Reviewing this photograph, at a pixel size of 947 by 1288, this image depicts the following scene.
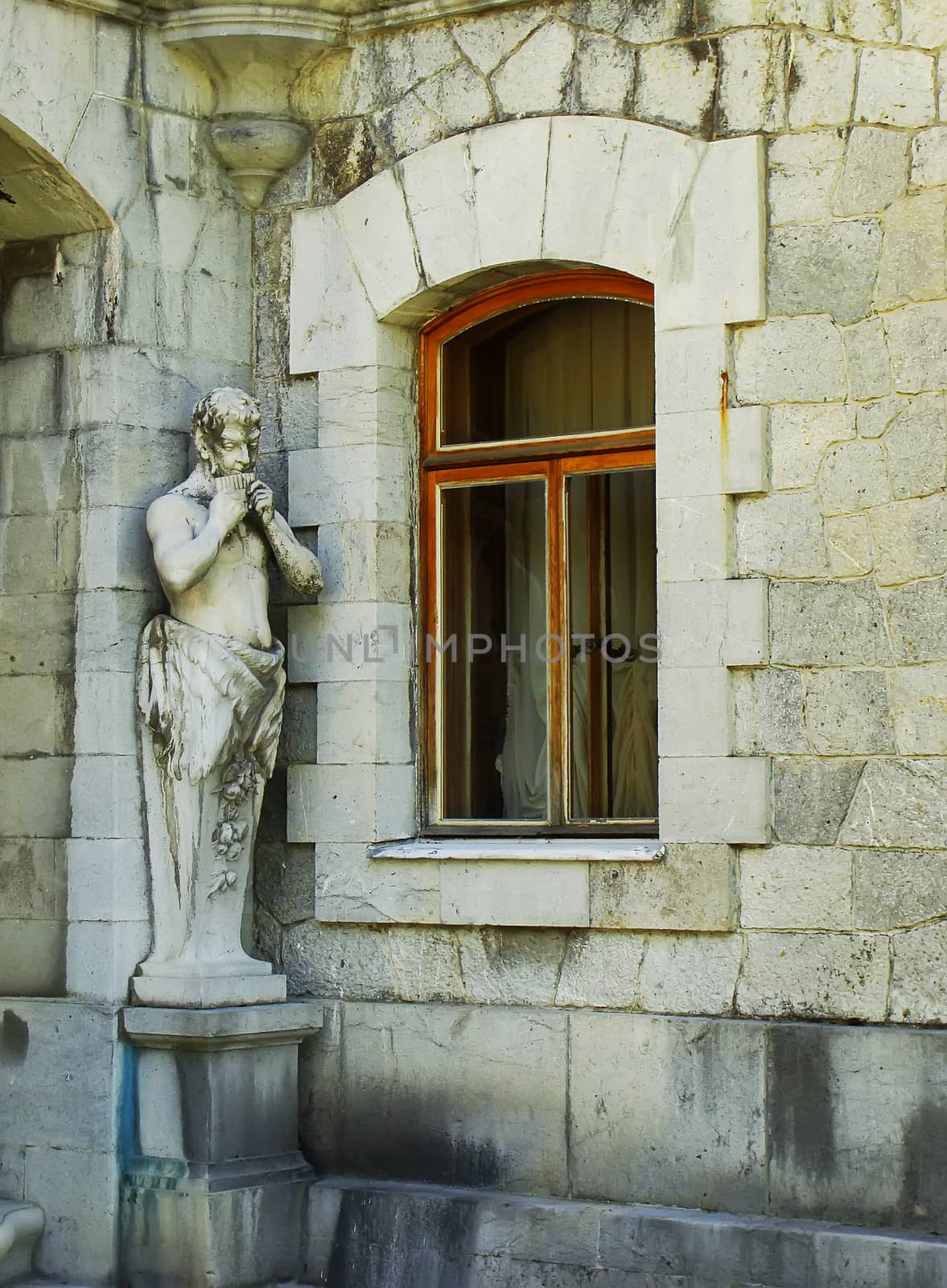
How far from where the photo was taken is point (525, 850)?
7.61 meters

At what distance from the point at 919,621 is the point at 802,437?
0.71 meters

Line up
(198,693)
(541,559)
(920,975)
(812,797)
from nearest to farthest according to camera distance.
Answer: (920,975)
(812,797)
(198,693)
(541,559)

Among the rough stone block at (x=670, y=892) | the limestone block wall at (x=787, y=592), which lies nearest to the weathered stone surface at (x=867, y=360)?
the limestone block wall at (x=787, y=592)

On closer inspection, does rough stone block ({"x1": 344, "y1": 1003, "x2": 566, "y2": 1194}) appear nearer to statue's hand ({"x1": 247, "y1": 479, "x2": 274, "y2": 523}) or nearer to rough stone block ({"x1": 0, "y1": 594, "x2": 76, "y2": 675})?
rough stone block ({"x1": 0, "y1": 594, "x2": 76, "y2": 675})

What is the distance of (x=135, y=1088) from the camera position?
7.63m

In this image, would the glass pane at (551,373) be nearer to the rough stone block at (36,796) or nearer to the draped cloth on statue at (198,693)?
the draped cloth on statue at (198,693)

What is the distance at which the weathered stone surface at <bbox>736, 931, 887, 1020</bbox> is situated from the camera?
6.89 metres

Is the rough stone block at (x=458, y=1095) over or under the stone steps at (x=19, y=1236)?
over

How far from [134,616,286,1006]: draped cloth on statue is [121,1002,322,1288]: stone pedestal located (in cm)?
13

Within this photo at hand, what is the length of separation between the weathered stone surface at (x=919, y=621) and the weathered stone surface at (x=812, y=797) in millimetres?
379

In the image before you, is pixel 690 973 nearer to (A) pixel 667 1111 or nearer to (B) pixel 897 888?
(A) pixel 667 1111

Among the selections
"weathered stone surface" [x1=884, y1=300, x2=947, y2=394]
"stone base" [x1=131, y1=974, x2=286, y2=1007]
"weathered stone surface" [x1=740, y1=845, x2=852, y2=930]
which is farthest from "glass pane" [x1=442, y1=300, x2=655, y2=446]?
"stone base" [x1=131, y1=974, x2=286, y2=1007]

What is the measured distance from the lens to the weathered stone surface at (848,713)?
6.94 meters

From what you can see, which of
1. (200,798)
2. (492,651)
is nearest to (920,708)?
(492,651)
